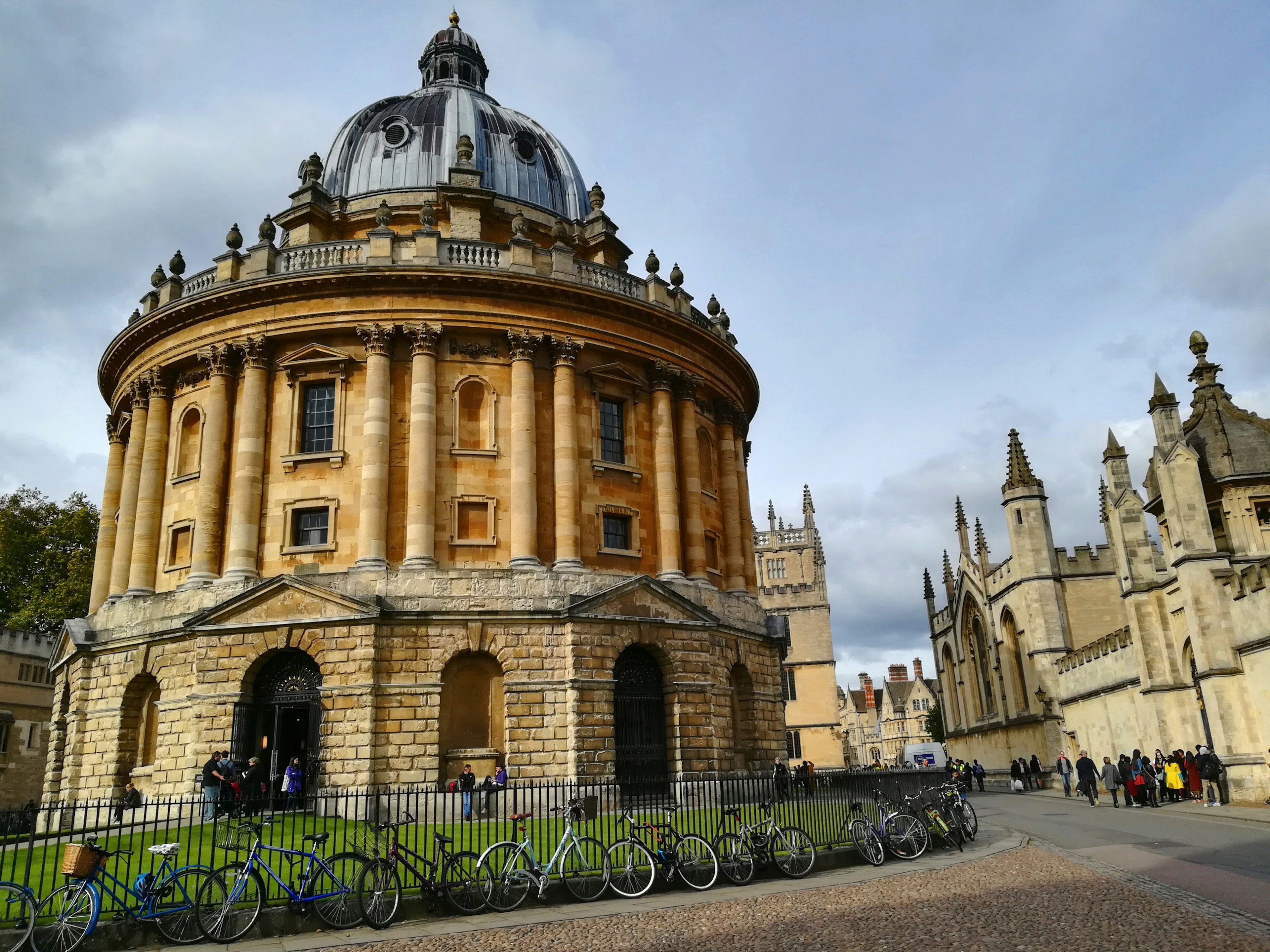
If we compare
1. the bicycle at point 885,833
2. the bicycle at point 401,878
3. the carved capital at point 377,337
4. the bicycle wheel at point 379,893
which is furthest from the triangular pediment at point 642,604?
the bicycle wheel at point 379,893

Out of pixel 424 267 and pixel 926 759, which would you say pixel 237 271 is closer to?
pixel 424 267

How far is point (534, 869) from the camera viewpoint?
42.6ft

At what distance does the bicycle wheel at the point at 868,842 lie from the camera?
16.3 metres

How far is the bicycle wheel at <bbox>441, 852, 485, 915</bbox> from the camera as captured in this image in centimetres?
1241

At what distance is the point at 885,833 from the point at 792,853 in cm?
251

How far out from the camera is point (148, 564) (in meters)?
28.3

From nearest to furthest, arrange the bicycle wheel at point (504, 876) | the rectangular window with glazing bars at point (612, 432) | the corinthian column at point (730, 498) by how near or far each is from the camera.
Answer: the bicycle wheel at point (504, 876) → the rectangular window with glazing bars at point (612, 432) → the corinthian column at point (730, 498)

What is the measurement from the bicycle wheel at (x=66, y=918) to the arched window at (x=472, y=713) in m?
13.6

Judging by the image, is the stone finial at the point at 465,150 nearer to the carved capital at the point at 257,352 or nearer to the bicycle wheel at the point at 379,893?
the carved capital at the point at 257,352

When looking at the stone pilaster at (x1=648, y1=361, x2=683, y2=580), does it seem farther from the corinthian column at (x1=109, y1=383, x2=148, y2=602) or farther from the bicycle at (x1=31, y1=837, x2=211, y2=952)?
the bicycle at (x1=31, y1=837, x2=211, y2=952)

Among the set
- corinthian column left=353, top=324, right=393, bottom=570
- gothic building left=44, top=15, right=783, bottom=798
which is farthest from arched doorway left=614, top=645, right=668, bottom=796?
corinthian column left=353, top=324, right=393, bottom=570

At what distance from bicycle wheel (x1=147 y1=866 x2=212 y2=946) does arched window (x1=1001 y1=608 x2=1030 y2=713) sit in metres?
43.7

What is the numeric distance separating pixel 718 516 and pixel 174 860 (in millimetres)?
22927

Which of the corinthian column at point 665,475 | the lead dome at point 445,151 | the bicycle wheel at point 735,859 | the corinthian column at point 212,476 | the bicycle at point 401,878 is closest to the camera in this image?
the bicycle at point 401,878
